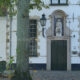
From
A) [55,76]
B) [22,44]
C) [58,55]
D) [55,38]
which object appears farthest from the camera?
[58,55]

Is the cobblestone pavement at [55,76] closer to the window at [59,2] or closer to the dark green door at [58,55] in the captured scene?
the dark green door at [58,55]

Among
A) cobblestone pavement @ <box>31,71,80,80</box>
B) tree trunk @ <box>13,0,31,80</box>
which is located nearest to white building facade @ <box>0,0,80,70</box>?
cobblestone pavement @ <box>31,71,80,80</box>

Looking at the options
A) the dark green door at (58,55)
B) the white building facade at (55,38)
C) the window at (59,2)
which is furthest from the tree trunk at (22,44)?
the window at (59,2)

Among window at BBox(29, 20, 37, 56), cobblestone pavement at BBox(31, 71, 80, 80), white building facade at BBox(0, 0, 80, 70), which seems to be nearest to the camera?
cobblestone pavement at BBox(31, 71, 80, 80)

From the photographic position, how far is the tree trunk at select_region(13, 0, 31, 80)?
9.62m

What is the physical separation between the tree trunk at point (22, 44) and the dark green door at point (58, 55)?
20.3 ft

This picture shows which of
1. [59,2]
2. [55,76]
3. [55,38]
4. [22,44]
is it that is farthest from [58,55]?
[22,44]

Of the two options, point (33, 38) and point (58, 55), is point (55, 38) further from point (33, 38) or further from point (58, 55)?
point (33, 38)

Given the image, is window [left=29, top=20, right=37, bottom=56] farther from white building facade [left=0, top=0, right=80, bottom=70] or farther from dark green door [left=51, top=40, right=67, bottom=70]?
dark green door [left=51, top=40, right=67, bottom=70]

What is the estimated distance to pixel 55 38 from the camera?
15.7 m

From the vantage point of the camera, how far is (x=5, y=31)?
15820mm

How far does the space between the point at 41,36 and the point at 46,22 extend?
3.27 feet

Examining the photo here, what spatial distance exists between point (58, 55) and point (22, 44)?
6558mm

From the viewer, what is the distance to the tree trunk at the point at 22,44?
9.62m
